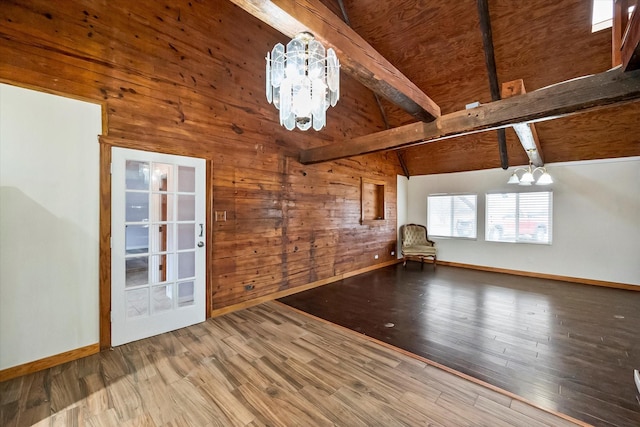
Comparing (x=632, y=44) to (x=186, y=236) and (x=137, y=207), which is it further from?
(x=137, y=207)

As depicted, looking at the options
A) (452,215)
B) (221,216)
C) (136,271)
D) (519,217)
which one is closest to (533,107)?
(221,216)

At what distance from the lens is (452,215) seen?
261 inches

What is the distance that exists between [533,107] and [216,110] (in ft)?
11.5

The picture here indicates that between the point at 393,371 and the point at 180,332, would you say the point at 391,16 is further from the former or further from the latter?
the point at 180,332

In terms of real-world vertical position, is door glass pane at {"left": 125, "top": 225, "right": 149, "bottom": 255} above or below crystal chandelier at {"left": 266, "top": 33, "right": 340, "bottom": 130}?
below

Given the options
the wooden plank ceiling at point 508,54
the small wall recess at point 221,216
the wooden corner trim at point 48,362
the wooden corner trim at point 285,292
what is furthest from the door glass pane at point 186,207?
the wooden plank ceiling at point 508,54

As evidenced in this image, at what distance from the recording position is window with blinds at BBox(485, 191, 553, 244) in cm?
545

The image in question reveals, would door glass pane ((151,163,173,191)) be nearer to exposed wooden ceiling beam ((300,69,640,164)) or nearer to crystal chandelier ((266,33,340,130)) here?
crystal chandelier ((266,33,340,130))

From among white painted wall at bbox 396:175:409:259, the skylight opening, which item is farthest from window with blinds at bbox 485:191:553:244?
the skylight opening

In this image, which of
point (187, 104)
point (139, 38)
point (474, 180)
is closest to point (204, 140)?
point (187, 104)

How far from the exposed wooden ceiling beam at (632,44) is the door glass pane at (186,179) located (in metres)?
3.92

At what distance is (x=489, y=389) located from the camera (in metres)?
1.96

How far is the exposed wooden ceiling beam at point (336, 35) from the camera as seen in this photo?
4.97ft

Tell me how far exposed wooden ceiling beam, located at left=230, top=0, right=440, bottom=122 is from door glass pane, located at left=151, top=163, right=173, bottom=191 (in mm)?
2072
